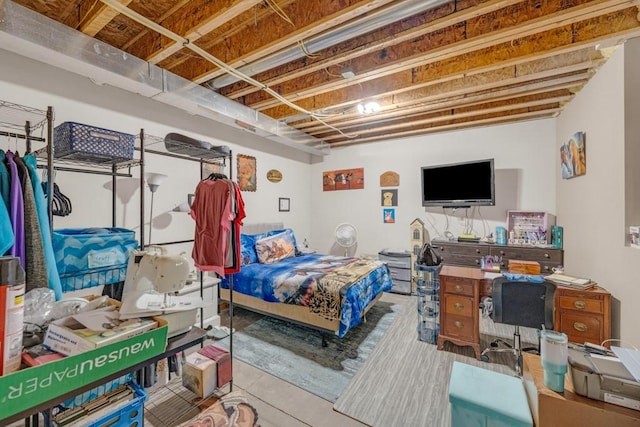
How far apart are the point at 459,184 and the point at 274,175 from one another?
3.13 m

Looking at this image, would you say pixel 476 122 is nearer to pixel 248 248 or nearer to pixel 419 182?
pixel 419 182

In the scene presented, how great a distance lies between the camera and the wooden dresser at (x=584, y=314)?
2.16 metres

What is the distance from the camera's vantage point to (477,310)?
8.25 feet

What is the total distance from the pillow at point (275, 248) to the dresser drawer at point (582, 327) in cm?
321

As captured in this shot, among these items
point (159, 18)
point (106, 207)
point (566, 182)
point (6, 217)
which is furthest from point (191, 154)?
point (566, 182)

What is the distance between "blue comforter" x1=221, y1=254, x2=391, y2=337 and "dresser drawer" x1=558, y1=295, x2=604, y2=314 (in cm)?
176

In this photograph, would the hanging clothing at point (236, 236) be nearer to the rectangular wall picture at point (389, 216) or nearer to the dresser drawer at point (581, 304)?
the dresser drawer at point (581, 304)

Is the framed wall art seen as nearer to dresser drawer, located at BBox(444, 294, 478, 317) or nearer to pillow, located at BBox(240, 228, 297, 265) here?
pillow, located at BBox(240, 228, 297, 265)

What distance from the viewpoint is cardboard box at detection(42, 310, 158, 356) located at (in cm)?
89

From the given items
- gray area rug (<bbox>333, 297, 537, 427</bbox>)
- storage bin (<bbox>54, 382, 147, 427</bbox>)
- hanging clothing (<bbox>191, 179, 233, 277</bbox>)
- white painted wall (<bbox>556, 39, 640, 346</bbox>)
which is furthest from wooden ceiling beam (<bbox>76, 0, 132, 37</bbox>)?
white painted wall (<bbox>556, 39, 640, 346</bbox>)

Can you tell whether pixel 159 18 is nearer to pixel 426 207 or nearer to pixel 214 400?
pixel 214 400

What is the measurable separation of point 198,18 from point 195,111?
56.2 inches

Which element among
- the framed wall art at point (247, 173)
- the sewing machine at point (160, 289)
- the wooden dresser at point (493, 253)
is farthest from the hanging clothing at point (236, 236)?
the wooden dresser at point (493, 253)

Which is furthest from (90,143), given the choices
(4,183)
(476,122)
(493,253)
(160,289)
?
(476,122)
